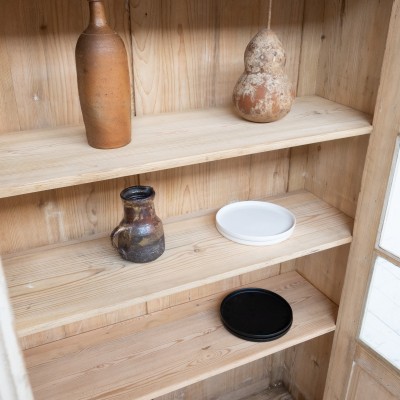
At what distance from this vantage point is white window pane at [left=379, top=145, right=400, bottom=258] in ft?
3.97

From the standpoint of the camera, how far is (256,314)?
1.58 meters

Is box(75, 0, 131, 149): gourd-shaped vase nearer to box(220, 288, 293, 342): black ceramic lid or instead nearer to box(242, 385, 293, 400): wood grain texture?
box(220, 288, 293, 342): black ceramic lid

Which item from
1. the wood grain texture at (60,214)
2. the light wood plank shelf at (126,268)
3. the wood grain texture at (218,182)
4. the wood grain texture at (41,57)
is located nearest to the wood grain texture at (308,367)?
the light wood plank shelf at (126,268)

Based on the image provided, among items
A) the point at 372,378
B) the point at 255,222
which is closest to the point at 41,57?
the point at 255,222

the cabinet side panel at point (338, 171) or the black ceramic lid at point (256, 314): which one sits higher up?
the cabinet side panel at point (338, 171)

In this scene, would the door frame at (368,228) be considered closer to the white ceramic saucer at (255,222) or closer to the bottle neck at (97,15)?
the white ceramic saucer at (255,222)

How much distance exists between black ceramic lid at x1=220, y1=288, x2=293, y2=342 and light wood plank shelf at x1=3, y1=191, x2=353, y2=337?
34 cm

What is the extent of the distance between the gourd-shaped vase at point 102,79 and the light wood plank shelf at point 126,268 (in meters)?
0.36

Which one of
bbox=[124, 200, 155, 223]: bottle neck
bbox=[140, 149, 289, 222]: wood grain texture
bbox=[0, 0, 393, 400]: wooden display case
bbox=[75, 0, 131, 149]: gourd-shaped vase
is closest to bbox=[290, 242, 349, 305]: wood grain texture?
bbox=[0, 0, 393, 400]: wooden display case

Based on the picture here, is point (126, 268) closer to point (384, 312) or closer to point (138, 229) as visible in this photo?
point (138, 229)

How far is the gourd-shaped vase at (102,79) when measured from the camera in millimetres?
919

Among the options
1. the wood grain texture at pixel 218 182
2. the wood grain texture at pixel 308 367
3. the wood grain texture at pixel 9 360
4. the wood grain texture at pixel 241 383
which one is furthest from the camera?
the wood grain texture at pixel 241 383

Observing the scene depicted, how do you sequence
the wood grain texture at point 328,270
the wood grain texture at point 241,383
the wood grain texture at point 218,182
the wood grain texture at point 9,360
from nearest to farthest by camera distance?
1. the wood grain texture at point 9,360
2. the wood grain texture at point 218,182
3. the wood grain texture at point 328,270
4. the wood grain texture at point 241,383

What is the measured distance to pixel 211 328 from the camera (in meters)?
1.53
